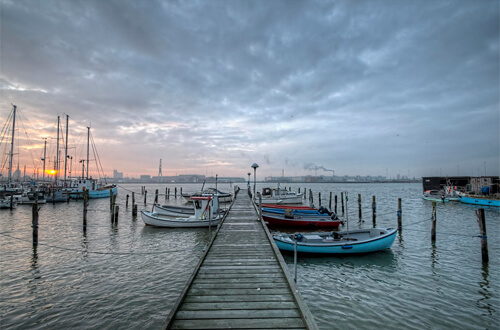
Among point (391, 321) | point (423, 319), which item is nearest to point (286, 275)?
point (391, 321)

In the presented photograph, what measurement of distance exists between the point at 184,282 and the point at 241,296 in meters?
5.34

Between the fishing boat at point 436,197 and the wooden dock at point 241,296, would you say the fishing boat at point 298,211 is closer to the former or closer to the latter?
the wooden dock at point 241,296

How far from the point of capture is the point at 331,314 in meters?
7.99

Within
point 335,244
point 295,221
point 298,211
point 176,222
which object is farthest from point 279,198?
point 335,244

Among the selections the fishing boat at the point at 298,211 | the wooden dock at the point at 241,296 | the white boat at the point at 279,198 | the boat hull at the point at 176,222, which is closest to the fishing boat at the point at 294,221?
the fishing boat at the point at 298,211

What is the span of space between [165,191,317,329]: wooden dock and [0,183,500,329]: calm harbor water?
2.11 meters

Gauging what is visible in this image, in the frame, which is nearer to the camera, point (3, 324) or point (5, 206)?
point (3, 324)

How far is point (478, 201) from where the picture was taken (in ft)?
131

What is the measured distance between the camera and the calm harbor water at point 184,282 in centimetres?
782

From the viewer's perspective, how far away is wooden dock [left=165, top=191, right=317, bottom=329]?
15.9ft

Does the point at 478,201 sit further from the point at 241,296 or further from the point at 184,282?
the point at 241,296

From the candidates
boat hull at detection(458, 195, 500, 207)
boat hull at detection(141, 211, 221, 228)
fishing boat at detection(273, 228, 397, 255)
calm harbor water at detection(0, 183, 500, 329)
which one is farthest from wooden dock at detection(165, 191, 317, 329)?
boat hull at detection(458, 195, 500, 207)

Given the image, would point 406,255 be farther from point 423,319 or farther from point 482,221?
point 423,319

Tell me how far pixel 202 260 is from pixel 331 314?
14.5 feet
